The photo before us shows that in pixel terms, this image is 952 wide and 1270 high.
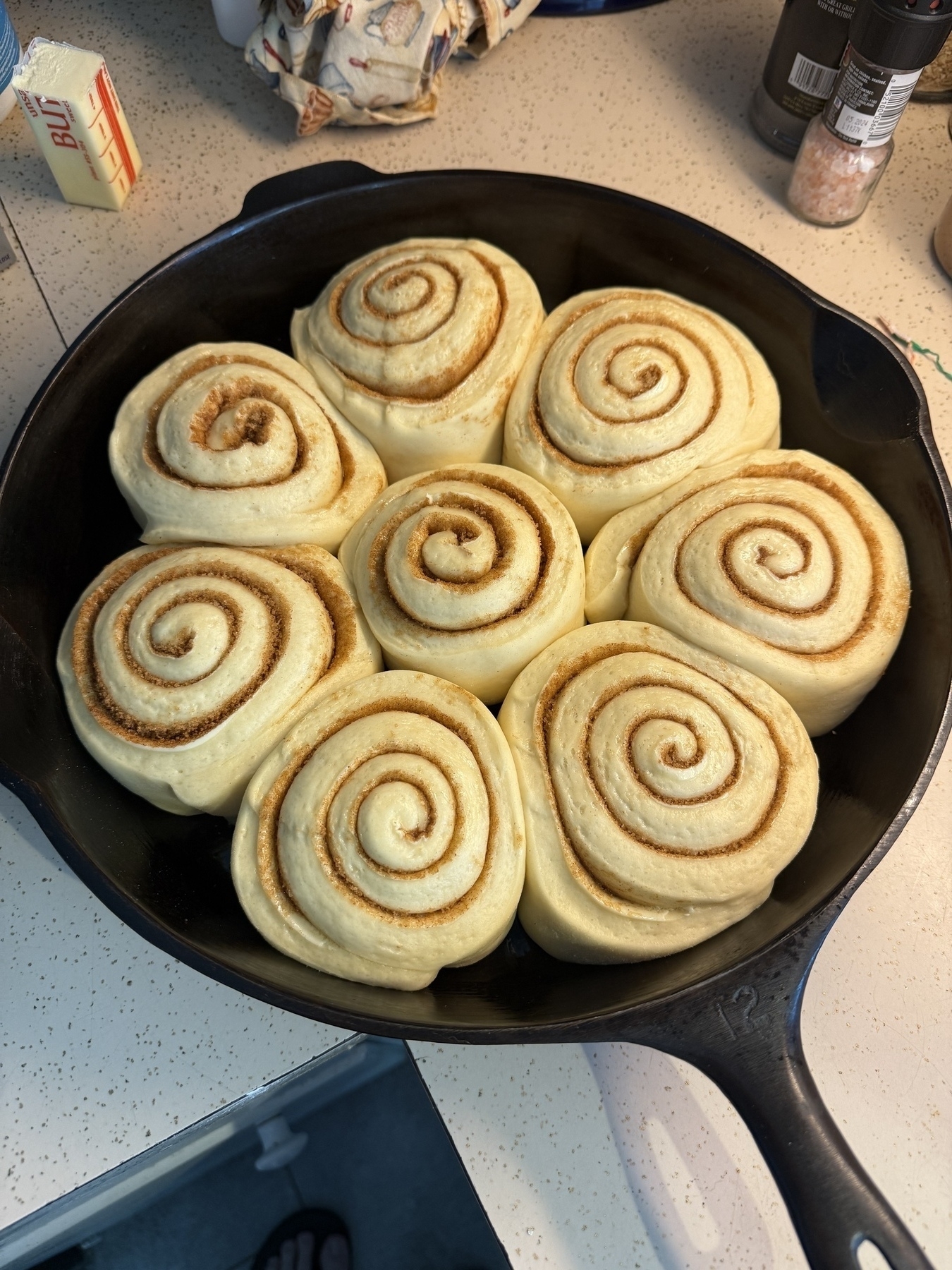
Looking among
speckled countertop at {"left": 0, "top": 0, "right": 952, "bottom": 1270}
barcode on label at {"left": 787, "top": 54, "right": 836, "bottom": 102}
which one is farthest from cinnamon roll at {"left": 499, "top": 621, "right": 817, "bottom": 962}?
barcode on label at {"left": 787, "top": 54, "right": 836, "bottom": 102}

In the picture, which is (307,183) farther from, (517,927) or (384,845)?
(517,927)

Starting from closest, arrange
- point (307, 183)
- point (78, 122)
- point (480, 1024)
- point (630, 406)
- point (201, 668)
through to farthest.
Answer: point (480, 1024) < point (201, 668) < point (630, 406) < point (307, 183) < point (78, 122)

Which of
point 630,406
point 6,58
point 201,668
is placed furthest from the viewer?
point 6,58

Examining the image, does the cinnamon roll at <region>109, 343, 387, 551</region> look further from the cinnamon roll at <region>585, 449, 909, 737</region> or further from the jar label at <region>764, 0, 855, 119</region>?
the jar label at <region>764, 0, 855, 119</region>

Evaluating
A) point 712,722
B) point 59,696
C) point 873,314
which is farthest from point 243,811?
point 873,314

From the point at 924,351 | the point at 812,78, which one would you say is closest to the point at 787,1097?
the point at 924,351

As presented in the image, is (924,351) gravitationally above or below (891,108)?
below

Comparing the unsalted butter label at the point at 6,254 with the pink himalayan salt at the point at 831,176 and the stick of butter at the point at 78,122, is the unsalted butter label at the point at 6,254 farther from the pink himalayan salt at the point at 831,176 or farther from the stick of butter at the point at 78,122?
the pink himalayan salt at the point at 831,176
